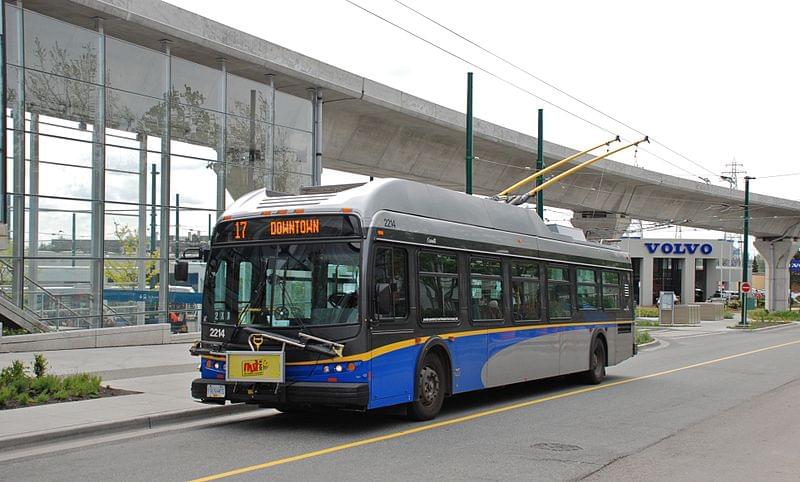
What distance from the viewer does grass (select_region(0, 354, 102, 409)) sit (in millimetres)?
11766

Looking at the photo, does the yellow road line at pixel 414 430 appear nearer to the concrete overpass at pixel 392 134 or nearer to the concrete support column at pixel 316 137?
the concrete support column at pixel 316 137

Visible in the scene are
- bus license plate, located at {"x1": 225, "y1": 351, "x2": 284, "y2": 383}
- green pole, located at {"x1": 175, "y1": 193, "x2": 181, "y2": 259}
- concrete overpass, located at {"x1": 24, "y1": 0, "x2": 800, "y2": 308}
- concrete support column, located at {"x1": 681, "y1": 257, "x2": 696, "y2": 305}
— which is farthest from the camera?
concrete support column, located at {"x1": 681, "y1": 257, "x2": 696, "y2": 305}

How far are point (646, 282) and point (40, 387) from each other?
82.0 m

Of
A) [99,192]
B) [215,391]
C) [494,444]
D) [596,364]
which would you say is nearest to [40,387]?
[215,391]

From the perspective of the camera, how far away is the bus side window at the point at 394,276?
10.9 m

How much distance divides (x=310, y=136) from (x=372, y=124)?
3536 mm

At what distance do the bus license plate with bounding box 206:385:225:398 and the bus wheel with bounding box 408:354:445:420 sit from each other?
242 centimetres

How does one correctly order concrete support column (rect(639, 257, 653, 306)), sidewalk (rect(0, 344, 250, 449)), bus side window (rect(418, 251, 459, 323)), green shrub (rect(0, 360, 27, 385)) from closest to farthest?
sidewalk (rect(0, 344, 250, 449)) → bus side window (rect(418, 251, 459, 323)) → green shrub (rect(0, 360, 27, 385)) → concrete support column (rect(639, 257, 653, 306))

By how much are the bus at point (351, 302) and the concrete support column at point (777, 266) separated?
66.0m

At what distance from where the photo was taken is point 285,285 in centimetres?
1082

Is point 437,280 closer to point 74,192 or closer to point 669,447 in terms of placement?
point 669,447

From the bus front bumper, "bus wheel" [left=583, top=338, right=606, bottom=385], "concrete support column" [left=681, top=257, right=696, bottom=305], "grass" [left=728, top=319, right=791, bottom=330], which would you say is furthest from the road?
"concrete support column" [left=681, top=257, right=696, bottom=305]

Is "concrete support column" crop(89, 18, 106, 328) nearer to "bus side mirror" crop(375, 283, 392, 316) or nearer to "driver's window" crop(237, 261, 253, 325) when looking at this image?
"driver's window" crop(237, 261, 253, 325)

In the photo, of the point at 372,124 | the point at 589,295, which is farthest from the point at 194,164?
the point at 589,295
